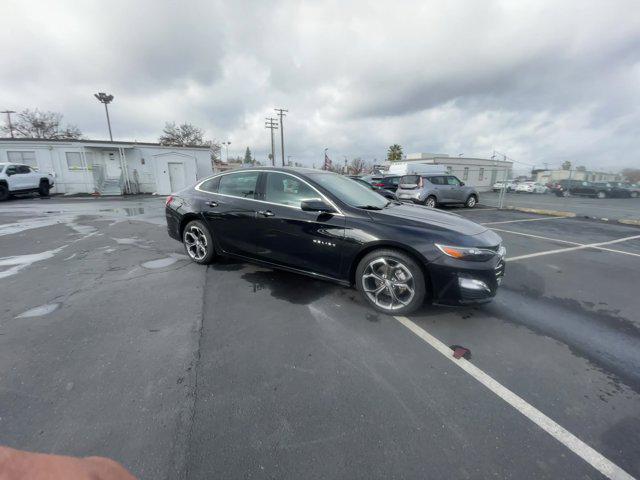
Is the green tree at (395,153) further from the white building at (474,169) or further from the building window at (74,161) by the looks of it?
the building window at (74,161)

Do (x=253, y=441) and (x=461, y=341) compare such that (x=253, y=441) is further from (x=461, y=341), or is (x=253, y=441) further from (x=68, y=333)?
(x=68, y=333)

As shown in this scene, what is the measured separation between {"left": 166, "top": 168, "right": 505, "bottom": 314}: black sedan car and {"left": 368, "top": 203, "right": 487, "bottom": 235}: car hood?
0.04ft

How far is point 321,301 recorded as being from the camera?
3.55 meters

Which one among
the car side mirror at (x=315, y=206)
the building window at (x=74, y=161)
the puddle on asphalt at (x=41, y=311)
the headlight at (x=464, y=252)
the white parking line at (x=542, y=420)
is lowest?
the white parking line at (x=542, y=420)

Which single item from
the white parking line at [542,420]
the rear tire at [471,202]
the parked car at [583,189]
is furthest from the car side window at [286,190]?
the parked car at [583,189]

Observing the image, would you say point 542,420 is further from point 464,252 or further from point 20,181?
point 20,181

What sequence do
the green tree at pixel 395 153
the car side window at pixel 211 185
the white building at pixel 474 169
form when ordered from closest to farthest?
the car side window at pixel 211 185 < the white building at pixel 474 169 < the green tree at pixel 395 153

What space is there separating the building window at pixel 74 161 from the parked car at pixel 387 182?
1965cm

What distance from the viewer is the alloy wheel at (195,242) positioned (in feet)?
15.5

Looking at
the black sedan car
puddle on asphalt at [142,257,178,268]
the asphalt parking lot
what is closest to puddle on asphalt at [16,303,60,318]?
the asphalt parking lot

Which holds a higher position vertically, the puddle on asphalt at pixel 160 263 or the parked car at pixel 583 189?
the parked car at pixel 583 189

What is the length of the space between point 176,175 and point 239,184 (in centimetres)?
1989

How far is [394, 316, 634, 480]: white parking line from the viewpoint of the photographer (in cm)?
164

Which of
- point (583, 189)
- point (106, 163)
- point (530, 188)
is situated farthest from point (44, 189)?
point (530, 188)
